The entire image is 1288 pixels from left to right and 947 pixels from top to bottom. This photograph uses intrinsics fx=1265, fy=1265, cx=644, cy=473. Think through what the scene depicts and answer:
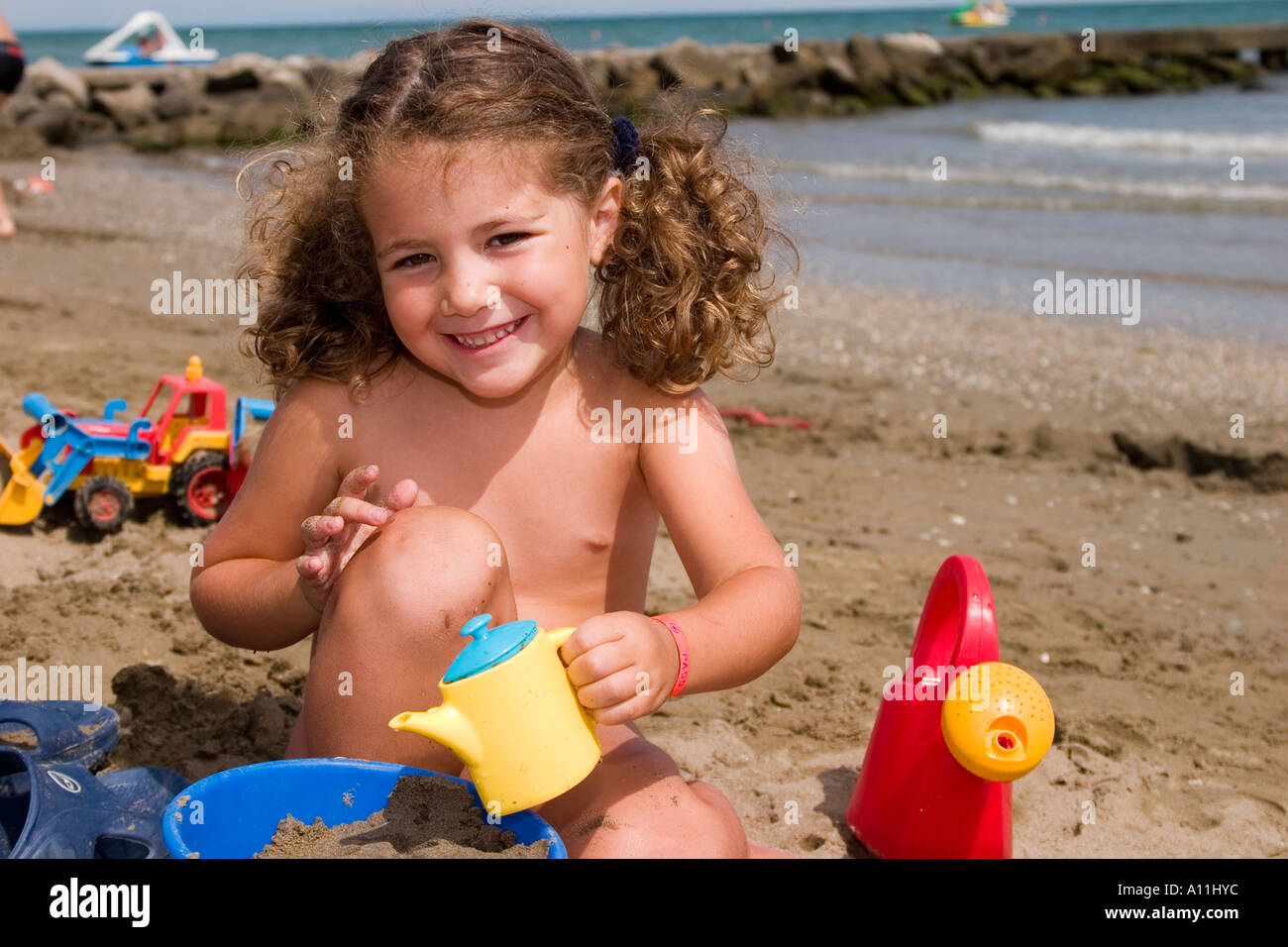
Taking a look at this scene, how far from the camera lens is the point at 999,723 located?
6.61 feet

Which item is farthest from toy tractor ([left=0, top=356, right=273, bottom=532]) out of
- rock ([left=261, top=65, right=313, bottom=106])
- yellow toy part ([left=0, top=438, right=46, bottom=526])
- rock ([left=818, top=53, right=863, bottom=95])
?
rock ([left=818, top=53, right=863, bottom=95])

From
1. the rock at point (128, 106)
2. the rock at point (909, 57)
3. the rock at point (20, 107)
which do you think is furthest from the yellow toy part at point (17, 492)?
the rock at point (909, 57)

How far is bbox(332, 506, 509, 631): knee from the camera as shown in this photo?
1.79m

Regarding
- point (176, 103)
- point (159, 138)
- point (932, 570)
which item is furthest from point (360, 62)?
point (176, 103)

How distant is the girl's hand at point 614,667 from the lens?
1553mm

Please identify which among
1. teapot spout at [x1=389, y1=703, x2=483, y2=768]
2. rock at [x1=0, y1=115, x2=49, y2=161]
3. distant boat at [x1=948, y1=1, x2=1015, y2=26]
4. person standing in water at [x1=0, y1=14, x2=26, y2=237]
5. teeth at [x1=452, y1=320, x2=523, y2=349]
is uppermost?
distant boat at [x1=948, y1=1, x2=1015, y2=26]

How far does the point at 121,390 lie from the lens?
449 centimetres

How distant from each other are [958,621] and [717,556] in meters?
0.46

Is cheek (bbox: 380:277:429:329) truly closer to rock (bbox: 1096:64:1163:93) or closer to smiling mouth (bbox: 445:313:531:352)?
smiling mouth (bbox: 445:313:531:352)

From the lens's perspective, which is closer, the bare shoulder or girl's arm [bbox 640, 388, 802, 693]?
girl's arm [bbox 640, 388, 802, 693]

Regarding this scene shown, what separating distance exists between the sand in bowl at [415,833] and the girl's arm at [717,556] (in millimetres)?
336

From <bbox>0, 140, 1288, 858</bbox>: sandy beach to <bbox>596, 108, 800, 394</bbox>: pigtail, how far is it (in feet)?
2.83

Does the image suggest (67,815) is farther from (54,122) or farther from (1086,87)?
(1086,87)

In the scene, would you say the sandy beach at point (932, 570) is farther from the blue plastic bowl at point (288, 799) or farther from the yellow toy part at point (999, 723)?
the blue plastic bowl at point (288, 799)
